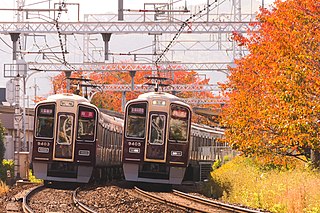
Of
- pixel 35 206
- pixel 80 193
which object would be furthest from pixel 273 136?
pixel 35 206

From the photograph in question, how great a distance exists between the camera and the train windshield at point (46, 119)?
26.4 meters

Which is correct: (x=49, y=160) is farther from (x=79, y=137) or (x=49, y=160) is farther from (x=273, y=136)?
(x=273, y=136)

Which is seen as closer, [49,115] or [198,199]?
[198,199]

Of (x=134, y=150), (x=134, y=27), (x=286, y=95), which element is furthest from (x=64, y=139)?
(x=134, y=27)

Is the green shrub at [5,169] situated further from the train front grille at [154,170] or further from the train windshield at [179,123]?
the train windshield at [179,123]

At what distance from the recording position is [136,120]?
85.7ft

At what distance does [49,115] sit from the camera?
1041 inches

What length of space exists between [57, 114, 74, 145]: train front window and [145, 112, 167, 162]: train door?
2.44 meters

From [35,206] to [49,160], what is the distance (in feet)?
21.1

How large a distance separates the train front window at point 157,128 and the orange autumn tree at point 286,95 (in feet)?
7.48

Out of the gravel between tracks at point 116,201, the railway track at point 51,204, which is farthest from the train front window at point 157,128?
the railway track at point 51,204

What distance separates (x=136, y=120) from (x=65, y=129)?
7.29 ft

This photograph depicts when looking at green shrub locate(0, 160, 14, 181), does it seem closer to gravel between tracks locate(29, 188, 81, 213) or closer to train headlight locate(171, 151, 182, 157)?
gravel between tracks locate(29, 188, 81, 213)

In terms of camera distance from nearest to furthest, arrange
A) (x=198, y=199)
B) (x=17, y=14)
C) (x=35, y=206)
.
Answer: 1. (x=35, y=206)
2. (x=198, y=199)
3. (x=17, y=14)
